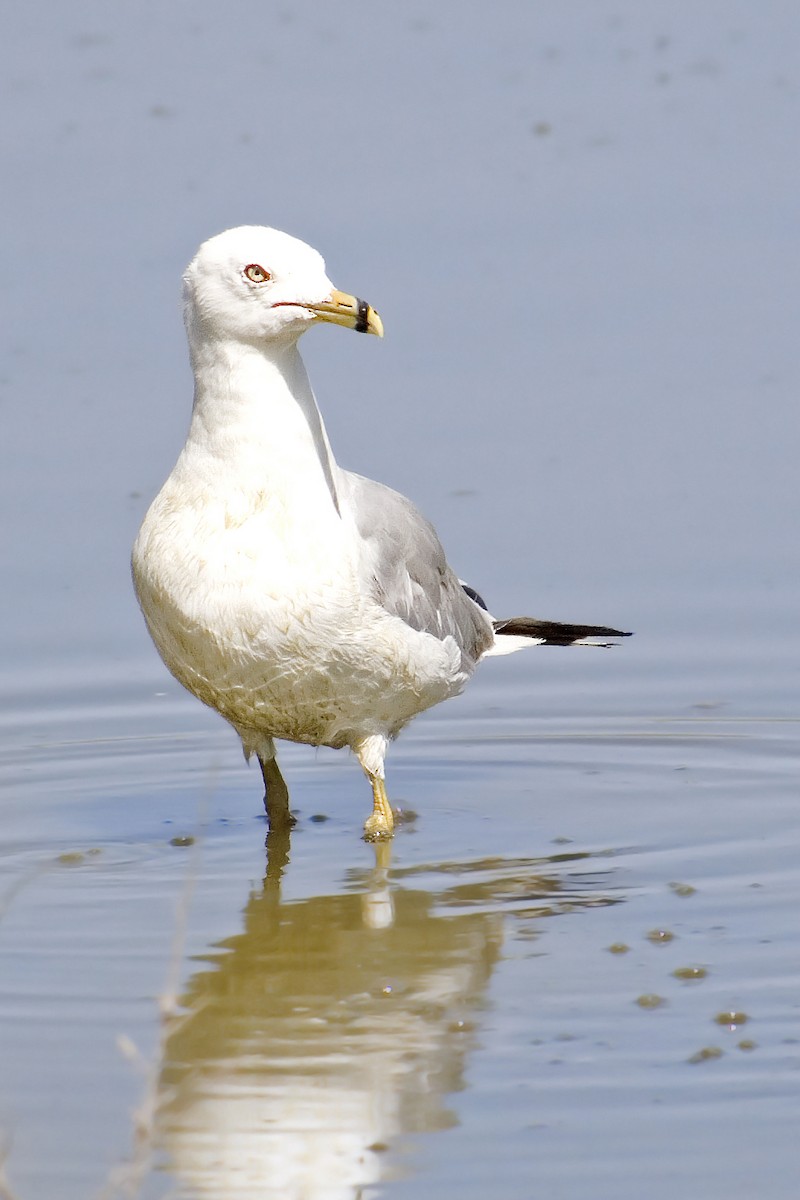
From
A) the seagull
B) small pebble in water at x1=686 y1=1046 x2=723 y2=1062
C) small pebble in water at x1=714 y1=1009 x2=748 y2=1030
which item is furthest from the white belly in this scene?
small pebble in water at x1=686 y1=1046 x2=723 y2=1062

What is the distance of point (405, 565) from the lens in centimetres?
771

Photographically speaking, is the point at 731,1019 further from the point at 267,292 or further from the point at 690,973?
the point at 267,292

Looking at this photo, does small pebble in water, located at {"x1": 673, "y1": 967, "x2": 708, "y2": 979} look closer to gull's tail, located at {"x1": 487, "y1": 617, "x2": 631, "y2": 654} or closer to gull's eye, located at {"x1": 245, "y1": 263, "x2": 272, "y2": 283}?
gull's eye, located at {"x1": 245, "y1": 263, "x2": 272, "y2": 283}

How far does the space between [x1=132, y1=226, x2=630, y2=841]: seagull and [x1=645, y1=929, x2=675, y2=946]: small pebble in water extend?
122cm

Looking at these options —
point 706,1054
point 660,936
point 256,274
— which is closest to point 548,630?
point 660,936

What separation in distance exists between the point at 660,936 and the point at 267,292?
7.26ft

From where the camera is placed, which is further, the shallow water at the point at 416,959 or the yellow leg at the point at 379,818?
the yellow leg at the point at 379,818

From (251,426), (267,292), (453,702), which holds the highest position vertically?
(267,292)

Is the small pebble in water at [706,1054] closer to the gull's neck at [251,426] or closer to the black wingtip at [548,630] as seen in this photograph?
the gull's neck at [251,426]

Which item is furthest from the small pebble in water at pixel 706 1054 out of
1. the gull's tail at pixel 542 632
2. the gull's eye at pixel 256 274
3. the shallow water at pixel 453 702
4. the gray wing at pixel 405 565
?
the gull's tail at pixel 542 632

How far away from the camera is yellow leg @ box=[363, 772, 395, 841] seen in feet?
25.8

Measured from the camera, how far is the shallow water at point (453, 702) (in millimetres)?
5562

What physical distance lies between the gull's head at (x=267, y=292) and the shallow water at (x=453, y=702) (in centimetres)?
165

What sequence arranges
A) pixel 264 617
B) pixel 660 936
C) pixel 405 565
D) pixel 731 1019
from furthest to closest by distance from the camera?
pixel 405 565 → pixel 264 617 → pixel 660 936 → pixel 731 1019
